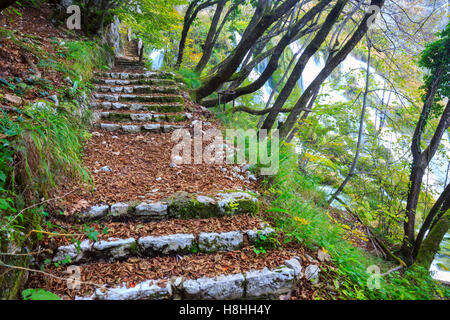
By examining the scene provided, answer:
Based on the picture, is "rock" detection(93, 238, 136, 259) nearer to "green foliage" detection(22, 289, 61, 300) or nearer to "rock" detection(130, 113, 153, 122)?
"green foliage" detection(22, 289, 61, 300)

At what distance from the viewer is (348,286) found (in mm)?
1723

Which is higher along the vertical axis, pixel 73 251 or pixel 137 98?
pixel 137 98

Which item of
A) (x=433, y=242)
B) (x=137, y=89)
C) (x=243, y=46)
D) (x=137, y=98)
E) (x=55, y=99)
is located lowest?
(x=433, y=242)

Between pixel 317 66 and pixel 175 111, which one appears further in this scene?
pixel 317 66

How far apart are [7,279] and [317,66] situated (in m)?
20.5

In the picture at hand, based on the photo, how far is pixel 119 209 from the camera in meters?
1.99

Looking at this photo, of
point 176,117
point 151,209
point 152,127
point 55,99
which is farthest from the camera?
point 176,117

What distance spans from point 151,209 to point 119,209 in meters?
0.31

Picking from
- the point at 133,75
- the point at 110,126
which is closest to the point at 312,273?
the point at 110,126

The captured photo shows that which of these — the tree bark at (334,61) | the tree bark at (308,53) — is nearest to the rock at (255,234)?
the tree bark at (334,61)

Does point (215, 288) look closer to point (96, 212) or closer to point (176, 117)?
point (96, 212)

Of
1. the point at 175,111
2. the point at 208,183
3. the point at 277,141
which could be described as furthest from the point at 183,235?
the point at 175,111
